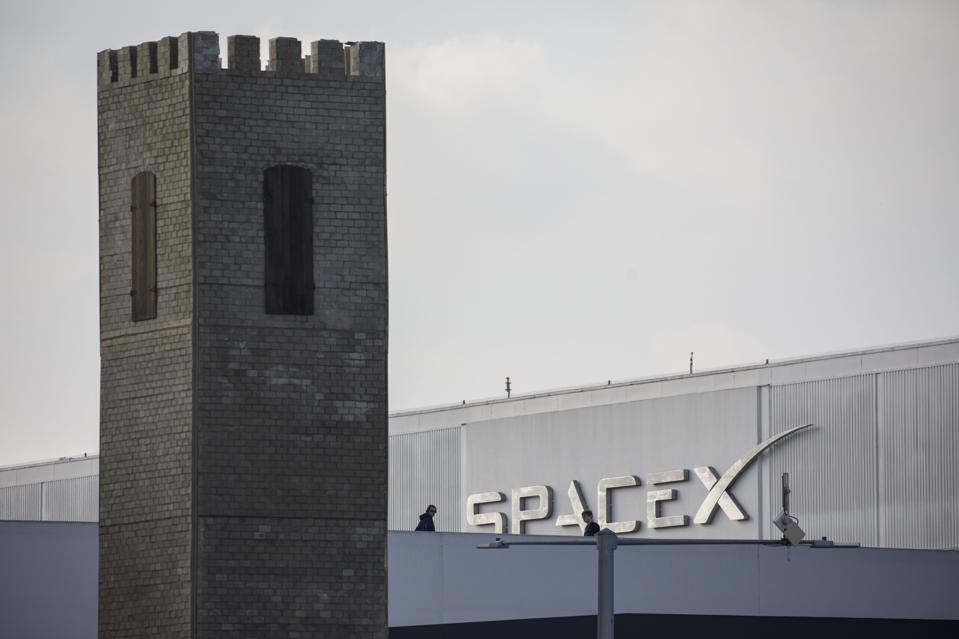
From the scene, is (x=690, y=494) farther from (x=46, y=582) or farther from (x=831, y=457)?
(x=46, y=582)

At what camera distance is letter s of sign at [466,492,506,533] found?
61.6 meters

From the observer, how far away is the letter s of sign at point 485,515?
6156cm

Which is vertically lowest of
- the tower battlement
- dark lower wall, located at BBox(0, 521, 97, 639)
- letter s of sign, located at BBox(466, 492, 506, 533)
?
dark lower wall, located at BBox(0, 521, 97, 639)

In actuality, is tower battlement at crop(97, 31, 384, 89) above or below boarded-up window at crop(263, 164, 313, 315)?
above

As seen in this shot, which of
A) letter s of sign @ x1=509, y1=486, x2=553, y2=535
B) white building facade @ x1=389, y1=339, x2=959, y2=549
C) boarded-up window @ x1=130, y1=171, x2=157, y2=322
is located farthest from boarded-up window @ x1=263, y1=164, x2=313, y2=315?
letter s of sign @ x1=509, y1=486, x2=553, y2=535

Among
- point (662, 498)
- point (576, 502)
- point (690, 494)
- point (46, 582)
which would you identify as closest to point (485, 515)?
point (576, 502)

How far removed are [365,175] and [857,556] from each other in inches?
592

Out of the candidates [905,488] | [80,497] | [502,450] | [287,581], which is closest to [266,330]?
[287,581]

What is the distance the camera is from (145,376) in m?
33.2

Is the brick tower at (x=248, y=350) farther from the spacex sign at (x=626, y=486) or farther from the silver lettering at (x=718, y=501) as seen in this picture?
the silver lettering at (x=718, y=501)

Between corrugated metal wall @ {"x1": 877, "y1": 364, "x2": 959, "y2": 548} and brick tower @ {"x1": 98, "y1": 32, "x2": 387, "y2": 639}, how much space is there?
23.4 meters

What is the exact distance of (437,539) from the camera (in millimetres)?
40344

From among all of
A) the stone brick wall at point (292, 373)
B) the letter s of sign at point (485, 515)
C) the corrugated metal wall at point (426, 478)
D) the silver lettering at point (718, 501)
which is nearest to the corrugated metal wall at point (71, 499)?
the corrugated metal wall at point (426, 478)

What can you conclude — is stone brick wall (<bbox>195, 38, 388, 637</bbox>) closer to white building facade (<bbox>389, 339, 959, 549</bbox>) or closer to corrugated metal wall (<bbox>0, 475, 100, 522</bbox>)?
white building facade (<bbox>389, 339, 959, 549</bbox>)
